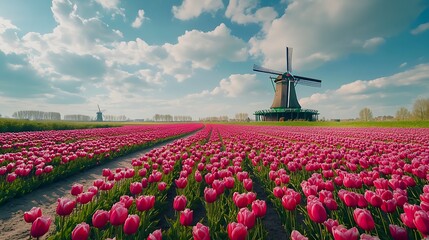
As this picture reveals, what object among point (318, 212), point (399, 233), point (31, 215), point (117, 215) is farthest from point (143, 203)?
point (399, 233)

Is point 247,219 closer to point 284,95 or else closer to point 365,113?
point 284,95

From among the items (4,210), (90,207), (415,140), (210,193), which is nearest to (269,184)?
(210,193)

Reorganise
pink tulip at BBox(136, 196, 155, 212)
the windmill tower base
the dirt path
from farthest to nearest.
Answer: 1. the windmill tower base
2. the dirt path
3. pink tulip at BBox(136, 196, 155, 212)

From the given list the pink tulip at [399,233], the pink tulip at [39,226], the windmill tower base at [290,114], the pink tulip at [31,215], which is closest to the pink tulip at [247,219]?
the pink tulip at [399,233]

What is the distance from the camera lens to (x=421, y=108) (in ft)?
206

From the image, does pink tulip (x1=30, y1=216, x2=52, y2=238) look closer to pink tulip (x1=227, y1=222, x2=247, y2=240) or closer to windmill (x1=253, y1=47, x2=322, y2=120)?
pink tulip (x1=227, y1=222, x2=247, y2=240)

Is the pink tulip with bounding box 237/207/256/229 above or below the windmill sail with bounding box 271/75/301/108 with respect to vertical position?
below

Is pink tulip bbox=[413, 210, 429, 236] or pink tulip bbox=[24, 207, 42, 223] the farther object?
pink tulip bbox=[24, 207, 42, 223]

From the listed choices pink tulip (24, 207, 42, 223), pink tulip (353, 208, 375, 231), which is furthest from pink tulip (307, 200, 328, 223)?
pink tulip (24, 207, 42, 223)

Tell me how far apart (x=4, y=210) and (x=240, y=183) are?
16.0ft

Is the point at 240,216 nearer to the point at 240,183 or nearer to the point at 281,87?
the point at 240,183

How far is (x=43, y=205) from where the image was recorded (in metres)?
4.82

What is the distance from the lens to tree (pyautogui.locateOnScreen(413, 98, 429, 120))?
5866 cm

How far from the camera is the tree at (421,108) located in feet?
192
